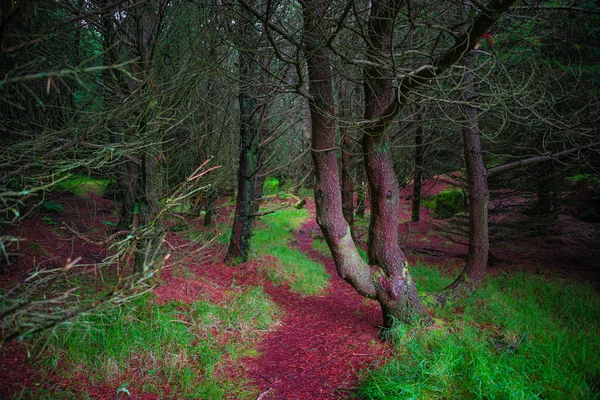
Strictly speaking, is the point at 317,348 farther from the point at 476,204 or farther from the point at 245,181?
the point at 245,181

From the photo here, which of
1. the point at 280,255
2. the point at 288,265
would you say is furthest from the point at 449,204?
the point at 288,265

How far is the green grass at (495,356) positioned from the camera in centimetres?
314

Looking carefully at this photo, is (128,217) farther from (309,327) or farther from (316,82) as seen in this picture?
(316,82)

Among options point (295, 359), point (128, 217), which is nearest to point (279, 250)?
point (128, 217)

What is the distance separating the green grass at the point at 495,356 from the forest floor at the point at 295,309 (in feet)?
1.30

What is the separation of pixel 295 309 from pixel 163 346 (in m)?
2.36

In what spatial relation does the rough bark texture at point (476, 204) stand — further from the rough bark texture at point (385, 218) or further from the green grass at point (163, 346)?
the green grass at point (163, 346)

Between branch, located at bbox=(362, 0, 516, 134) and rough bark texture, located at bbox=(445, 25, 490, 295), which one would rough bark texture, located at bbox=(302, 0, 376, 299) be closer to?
branch, located at bbox=(362, 0, 516, 134)

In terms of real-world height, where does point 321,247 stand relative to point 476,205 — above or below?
below

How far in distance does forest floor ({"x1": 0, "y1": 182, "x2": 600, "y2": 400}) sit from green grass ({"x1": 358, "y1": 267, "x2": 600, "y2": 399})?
1.30ft

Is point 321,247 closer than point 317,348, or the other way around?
point 317,348

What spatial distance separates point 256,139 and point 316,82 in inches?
122

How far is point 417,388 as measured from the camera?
3240mm

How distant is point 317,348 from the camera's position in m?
4.50
